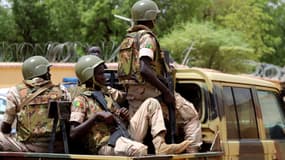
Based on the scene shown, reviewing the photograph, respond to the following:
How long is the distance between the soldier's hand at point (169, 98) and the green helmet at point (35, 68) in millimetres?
1016

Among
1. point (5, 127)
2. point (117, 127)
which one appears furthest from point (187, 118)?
point (5, 127)

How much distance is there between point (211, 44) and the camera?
2783 cm

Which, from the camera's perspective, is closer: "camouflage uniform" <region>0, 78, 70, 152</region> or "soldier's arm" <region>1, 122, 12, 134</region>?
"camouflage uniform" <region>0, 78, 70, 152</region>

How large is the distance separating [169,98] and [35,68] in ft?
3.74

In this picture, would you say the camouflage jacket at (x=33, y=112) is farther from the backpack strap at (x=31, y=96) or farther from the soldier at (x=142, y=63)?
the soldier at (x=142, y=63)

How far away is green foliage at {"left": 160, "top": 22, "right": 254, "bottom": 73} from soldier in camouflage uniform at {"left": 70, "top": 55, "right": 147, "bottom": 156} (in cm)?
2232

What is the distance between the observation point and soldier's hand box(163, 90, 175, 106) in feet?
17.8

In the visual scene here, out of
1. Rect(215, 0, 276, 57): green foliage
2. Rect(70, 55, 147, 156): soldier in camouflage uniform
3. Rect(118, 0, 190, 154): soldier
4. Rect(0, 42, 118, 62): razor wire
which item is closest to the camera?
Rect(70, 55, 147, 156): soldier in camouflage uniform

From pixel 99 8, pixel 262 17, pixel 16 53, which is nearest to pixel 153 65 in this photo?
pixel 16 53

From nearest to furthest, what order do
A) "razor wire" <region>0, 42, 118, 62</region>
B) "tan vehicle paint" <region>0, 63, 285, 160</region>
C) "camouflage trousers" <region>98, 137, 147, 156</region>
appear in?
"camouflage trousers" <region>98, 137, 147, 156</region> < "tan vehicle paint" <region>0, 63, 285, 160</region> < "razor wire" <region>0, 42, 118, 62</region>

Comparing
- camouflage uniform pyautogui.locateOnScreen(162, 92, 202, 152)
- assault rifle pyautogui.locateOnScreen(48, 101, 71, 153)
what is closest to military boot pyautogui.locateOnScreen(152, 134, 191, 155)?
camouflage uniform pyautogui.locateOnScreen(162, 92, 202, 152)

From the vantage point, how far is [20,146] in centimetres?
513

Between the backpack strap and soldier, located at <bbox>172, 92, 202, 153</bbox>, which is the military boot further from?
the backpack strap

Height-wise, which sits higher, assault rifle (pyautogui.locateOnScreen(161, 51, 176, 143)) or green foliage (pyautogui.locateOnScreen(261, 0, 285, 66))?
green foliage (pyautogui.locateOnScreen(261, 0, 285, 66))
